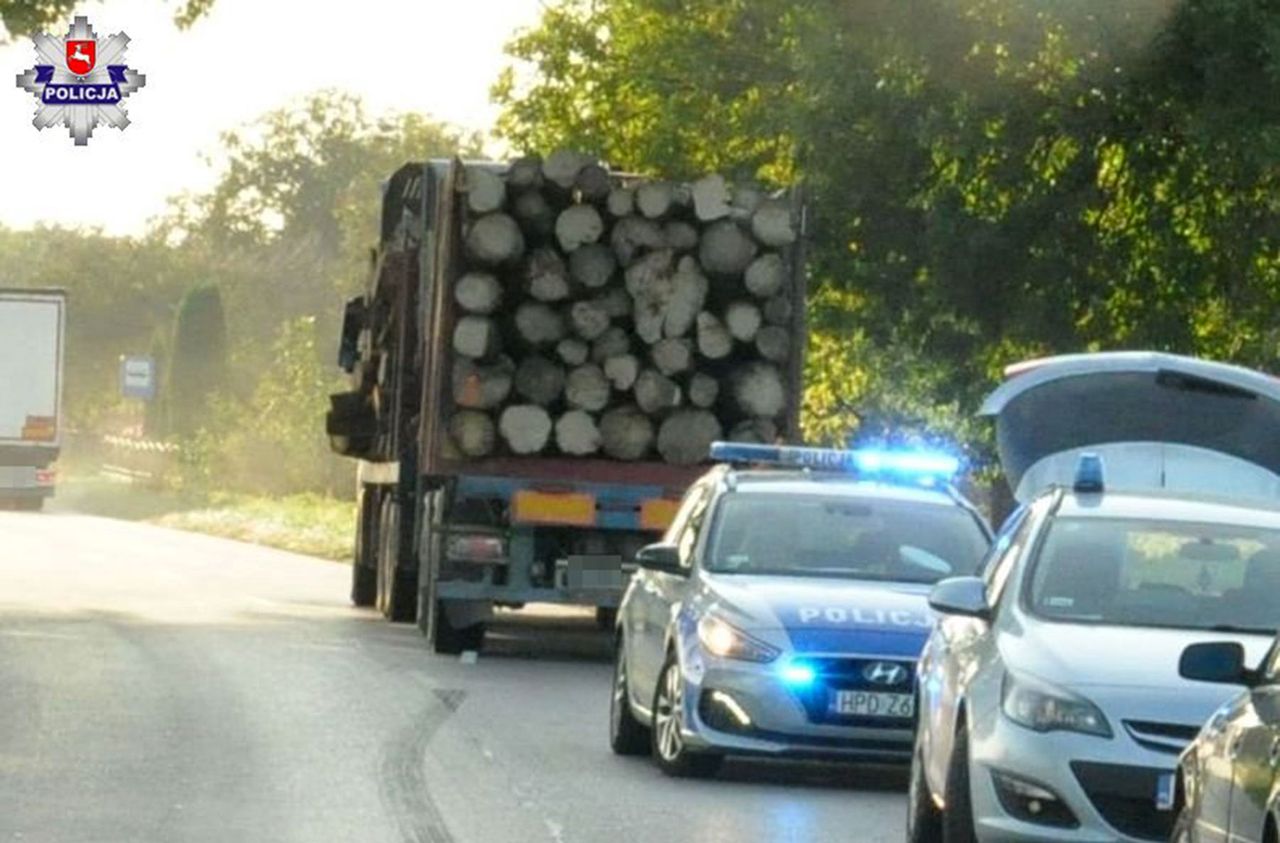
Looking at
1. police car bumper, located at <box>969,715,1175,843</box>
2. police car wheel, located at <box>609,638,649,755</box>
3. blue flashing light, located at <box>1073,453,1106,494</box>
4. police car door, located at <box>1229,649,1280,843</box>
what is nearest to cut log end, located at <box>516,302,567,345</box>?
police car wheel, located at <box>609,638,649,755</box>

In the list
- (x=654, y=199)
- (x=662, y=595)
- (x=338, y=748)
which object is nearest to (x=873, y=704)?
(x=662, y=595)

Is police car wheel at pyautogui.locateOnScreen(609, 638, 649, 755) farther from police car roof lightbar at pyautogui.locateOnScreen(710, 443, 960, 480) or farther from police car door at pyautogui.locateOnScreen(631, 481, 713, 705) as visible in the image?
police car roof lightbar at pyautogui.locateOnScreen(710, 443, 960, 480)

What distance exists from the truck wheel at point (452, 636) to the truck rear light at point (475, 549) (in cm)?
75

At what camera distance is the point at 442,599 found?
2641cm

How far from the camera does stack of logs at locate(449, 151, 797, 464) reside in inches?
1066

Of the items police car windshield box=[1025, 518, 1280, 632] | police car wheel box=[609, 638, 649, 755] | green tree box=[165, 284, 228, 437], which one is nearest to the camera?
police car windshield box=[1025, 518, 1280, 632]

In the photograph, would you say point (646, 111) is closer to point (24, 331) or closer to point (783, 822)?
point (24, 331)

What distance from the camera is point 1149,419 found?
17812 mm

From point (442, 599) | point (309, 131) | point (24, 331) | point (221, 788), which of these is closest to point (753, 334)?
point (442, 599)

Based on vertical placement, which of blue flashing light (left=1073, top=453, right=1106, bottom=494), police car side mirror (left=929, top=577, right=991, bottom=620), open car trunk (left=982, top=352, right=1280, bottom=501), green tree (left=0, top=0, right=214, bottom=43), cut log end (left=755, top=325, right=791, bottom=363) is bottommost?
police car side mirror (left=929, top=577, right=991, bottom=620)

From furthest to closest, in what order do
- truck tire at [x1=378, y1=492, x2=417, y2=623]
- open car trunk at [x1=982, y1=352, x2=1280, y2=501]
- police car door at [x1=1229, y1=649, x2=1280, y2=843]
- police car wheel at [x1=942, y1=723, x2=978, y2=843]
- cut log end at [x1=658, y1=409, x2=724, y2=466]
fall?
1. truck tire at [x1=378, y1=492, x2=417, y2=623]
2. cut log end at [x1=658, y1=409, x2=724, y2=466]
3. open car trunk at [x1=982, y1=352, x2=1280, y2=501]
4. police car wheel at [x1=942, y1=723, x2=978, y2=843]
5. police car door at [x1=1229, y1=649, x2=1280, y2=843]

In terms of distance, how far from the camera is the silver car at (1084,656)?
12.1 metres

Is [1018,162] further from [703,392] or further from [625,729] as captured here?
[625,729]

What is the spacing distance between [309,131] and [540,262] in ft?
422
